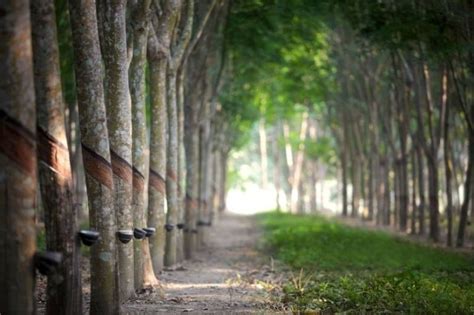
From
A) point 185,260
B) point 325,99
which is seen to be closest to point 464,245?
point 185,260

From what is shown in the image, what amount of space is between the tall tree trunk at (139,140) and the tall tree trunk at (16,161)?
14.3 feet

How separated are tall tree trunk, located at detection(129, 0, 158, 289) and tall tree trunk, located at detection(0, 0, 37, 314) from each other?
4363mm

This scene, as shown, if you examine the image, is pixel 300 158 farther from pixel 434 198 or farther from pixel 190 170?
pixel 190 170

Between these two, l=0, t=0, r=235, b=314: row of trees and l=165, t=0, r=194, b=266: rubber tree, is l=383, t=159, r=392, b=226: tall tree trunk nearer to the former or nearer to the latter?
l=165, t=0, r=194, b=266: rubber tree

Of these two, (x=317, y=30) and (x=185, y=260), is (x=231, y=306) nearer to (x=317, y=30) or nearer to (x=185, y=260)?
(x=185, y=260)

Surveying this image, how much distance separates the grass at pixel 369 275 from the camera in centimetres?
792

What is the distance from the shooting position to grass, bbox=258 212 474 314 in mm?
7918

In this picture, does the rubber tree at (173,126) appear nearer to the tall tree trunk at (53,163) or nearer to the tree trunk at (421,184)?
the tall tree trunk at (53,163)

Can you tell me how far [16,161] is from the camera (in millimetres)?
5543

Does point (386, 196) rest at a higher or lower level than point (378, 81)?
lower

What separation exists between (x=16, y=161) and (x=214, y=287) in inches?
238

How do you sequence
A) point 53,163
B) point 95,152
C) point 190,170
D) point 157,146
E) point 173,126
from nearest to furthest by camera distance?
point 53,163 < point 95,152 < point 157,146 < point 173,126 < point 190,170

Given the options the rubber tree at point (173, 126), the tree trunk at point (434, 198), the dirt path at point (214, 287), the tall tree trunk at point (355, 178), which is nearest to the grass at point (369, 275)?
the dirt path at point (214, 287)

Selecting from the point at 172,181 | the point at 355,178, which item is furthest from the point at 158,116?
the point at 355,178
